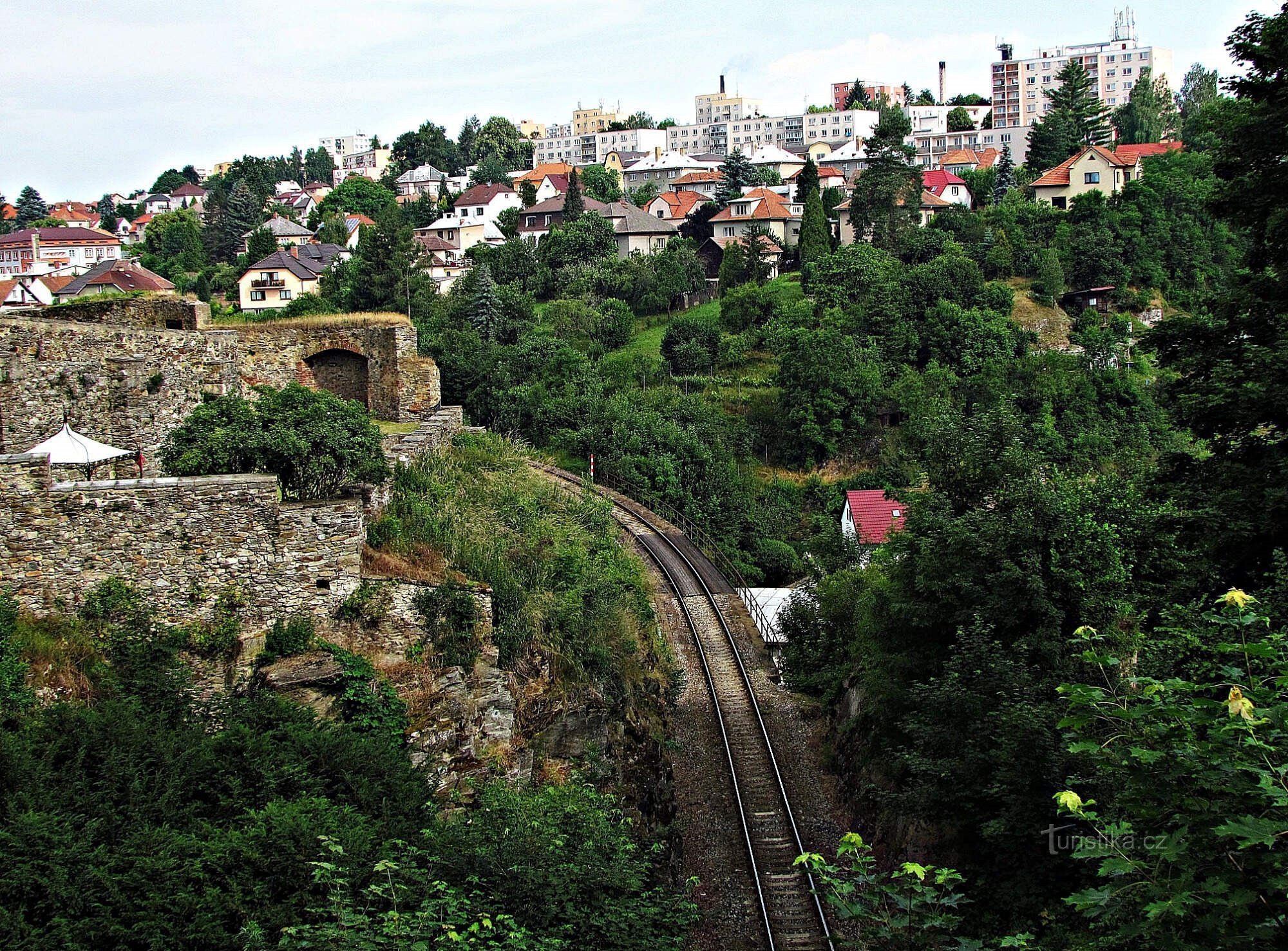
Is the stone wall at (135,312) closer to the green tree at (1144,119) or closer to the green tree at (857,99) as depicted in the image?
the green tree at (1144,119)

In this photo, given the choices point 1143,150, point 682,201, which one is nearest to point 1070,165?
point 1143,150

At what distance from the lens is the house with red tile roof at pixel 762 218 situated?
69.5 m

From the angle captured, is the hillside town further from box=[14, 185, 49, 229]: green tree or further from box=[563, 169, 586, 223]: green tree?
box=[14, 185, 49, 229]: green tree

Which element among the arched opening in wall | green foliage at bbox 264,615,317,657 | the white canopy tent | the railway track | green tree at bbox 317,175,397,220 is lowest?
the railway track

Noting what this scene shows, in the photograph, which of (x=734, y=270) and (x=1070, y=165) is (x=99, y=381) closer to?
(x=734, y=270)

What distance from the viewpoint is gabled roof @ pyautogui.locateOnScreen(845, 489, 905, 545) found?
3297 cm

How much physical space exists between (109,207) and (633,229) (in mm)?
114103

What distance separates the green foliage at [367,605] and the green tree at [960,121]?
393ft

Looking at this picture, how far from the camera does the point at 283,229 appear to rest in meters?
89.7

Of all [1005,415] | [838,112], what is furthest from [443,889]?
[838,112]

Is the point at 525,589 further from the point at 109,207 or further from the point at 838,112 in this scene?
the point at 109,207

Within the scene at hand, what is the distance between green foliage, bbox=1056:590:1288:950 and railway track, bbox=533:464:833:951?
660 centimetres

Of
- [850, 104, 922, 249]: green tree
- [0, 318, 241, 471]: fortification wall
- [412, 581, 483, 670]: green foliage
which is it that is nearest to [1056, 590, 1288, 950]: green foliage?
[412, 581, 483, 670]: green foliage

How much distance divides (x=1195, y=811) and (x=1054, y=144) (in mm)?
75881
